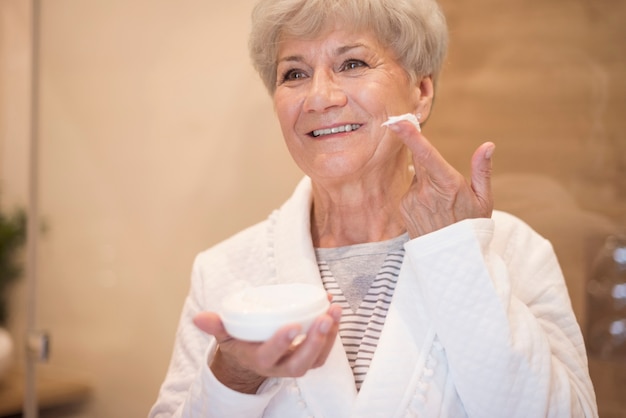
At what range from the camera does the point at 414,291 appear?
1.10 m

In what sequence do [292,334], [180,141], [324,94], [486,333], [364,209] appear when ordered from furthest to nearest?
[180,141] → [364,209] → [324,94] → [486,333] → [292,334]

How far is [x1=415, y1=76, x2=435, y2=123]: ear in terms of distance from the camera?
49.3 inches

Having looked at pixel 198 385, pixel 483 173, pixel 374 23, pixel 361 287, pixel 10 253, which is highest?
pixel 374 23

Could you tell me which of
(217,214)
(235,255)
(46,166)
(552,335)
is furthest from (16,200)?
(552,335)

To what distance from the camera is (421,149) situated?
99cm

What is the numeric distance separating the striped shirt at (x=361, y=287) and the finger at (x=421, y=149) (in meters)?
0.22

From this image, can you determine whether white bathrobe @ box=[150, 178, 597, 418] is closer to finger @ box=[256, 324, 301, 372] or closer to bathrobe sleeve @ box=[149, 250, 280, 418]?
bathrobe sleeve @ box=[149, 250, 280, 418]

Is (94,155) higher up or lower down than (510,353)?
higher up

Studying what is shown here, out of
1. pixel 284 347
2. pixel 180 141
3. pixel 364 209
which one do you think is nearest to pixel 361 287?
pixel 364 209

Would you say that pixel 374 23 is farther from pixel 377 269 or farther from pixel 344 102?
pixel 377 269

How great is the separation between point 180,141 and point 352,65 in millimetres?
660

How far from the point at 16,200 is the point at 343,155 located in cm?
149

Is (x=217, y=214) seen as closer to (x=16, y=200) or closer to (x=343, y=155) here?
(x=343, y=155)

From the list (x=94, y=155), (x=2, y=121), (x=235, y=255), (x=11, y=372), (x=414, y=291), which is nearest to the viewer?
(x=414, y=291)
